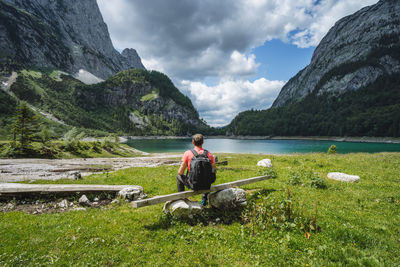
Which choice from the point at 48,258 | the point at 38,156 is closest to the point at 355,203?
the point at 48,258

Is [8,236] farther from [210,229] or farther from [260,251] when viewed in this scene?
[260,251]

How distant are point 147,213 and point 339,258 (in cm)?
671

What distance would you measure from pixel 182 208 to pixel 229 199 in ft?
7.14

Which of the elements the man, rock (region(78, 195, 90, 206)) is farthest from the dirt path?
the man

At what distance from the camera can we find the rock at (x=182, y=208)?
285 inches

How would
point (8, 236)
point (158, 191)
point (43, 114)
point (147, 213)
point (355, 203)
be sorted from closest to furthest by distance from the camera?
point (8, 236)
point (147, 213)
point (355, 203)
point (158, 191)
point (43, 114)

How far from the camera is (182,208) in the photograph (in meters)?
7.24

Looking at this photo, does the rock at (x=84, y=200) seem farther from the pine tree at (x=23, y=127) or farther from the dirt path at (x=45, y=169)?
the pine tree at (x=23, y=127)

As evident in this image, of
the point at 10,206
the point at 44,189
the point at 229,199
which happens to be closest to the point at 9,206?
the point at 10,206

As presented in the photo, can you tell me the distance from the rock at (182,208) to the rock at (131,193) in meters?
3.14

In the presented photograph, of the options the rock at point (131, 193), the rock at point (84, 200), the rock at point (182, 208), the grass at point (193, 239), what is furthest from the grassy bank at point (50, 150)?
the rock at point (182, 208)

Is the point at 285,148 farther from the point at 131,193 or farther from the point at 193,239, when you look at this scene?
the point at 193,239

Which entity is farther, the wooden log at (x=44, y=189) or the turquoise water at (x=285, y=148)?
the turquoise water at (x=285, y=148)

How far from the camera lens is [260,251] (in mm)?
5324
